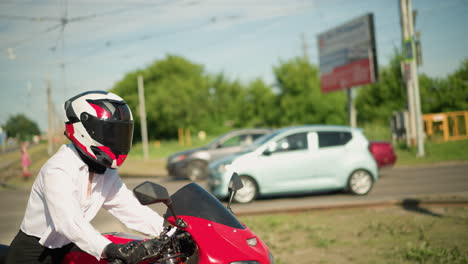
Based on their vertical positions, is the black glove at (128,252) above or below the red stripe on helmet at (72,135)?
below

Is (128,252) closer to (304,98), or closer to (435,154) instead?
(435,154)

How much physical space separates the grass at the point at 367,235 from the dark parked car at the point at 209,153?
7.69m

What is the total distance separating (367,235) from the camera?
6246 millimetres

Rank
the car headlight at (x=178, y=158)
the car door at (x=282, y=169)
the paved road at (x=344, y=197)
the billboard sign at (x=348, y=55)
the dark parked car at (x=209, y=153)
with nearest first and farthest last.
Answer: the paved road at (x=344, y=197), the car door at (x=282, y=169), the dark parked car at (x=209, y=153), the car headlight at (x=178, y=158), the billboard sign at (x=348, y=55)

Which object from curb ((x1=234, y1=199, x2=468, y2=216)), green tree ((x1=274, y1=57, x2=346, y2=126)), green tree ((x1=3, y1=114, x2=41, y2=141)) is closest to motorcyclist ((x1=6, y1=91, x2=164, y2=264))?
curb ((x1=234, y1=199, x2=468, y2=216))

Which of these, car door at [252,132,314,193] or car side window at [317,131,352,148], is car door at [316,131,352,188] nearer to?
car side window at [317,131,352,148]

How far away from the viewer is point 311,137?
1055cm

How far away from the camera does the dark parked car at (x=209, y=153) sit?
620 inches

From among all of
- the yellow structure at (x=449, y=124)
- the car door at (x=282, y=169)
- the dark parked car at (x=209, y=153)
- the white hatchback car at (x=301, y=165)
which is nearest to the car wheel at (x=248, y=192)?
the white hatchback car at (x=301, y=165)

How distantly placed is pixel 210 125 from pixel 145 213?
63.1m

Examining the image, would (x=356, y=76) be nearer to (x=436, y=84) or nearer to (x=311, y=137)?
(x=311, y=137)

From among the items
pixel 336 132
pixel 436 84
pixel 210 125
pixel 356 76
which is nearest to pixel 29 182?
pixel 336 132

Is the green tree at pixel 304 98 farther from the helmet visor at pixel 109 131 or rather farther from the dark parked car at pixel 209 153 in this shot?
the helmet visor at pixel 109 131

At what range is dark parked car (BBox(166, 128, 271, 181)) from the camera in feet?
51.6
